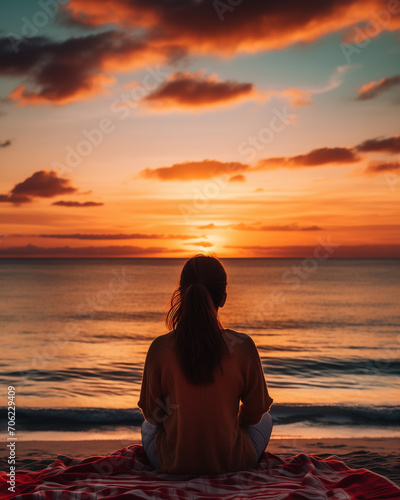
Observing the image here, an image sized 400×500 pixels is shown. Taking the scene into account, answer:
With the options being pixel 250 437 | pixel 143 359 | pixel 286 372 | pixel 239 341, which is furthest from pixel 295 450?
pixel 143 359

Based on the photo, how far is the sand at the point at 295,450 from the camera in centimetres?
562

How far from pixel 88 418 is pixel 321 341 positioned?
15.5 meters

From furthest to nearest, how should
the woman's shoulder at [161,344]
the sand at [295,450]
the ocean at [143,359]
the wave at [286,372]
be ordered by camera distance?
the wave at [286,372]
the ocean at [143,359]
the sand at [295,450]
the woman's shoulder at [161,344]

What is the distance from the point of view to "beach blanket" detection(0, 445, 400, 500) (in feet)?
9.80

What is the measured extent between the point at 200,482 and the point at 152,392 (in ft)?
2.13

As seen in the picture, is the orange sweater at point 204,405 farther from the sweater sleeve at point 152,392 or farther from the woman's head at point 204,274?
the woman's head at point 204,274

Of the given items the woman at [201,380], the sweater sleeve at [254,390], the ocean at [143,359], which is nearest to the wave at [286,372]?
the ocean at [143,359]

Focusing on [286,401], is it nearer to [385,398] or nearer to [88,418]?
[385,398]

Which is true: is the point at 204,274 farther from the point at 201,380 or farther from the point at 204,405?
the point at 204,405

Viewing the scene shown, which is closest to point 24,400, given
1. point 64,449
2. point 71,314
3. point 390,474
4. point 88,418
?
point 88,418

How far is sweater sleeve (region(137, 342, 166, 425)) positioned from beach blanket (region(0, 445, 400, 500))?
40 centimetres

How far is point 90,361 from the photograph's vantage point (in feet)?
52.2

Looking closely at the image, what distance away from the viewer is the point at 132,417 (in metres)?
8.90

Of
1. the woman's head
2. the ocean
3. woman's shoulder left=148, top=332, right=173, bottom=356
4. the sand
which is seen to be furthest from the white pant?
the ocean
